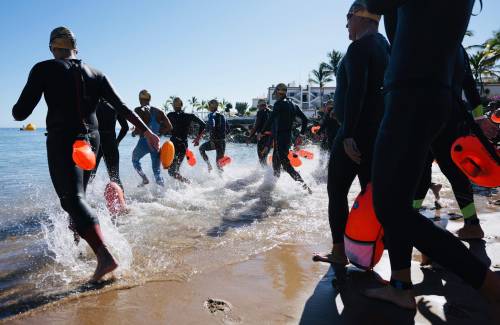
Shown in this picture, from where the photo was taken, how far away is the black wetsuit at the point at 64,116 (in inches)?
104

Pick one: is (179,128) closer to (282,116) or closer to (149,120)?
(149,120)

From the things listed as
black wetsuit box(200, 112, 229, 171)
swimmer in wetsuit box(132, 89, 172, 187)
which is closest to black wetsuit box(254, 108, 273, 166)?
black wetsuit box(200, 112, 229, 171)

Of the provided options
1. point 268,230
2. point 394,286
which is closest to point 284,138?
point 268,230

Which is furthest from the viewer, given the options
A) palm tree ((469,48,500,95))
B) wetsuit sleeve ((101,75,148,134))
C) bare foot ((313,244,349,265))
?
palm tree ((469,48,500,95))

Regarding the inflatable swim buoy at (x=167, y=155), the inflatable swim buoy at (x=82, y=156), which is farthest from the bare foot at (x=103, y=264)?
the inflatable swim buoy at (x=167, y=155)

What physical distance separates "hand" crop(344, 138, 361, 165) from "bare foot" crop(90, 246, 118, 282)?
1.79 m

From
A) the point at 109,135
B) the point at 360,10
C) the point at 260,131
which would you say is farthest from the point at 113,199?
the point at 260,131

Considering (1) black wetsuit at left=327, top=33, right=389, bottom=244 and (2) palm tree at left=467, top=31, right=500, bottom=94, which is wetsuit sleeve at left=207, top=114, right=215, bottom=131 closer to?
(1) black wetsuit at left=327, top=33, right=389, bottom=244

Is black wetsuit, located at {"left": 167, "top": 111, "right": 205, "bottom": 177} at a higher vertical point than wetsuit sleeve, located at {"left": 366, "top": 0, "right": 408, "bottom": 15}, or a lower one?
lower

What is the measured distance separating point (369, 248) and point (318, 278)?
452 mm

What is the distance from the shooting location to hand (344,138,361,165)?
248cm

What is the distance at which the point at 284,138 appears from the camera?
7660 mm

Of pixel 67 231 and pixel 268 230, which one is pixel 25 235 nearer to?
pixel 67 231

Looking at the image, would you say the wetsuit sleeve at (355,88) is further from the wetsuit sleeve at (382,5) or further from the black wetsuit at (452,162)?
the black wetsuit at (452,162)
